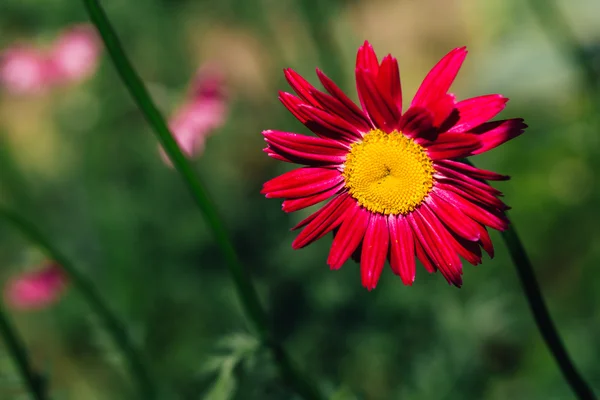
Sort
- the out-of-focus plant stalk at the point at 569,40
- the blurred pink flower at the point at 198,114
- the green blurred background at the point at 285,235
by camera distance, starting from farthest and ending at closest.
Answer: the out-of-focus plant stalk at the point at 569,40 < the green blurred background at the point at 285,235 < the blurred pink flower at the point at 198,114

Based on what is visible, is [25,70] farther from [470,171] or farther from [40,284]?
[470,171]

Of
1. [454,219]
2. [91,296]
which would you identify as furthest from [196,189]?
[91,296]

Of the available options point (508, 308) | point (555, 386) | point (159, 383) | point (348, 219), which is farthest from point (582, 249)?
point (348, 219)

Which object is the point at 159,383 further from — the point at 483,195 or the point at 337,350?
the point at 483,195

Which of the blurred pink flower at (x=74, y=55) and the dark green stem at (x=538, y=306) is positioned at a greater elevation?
the blurred pink flower at (x=74, y=55)

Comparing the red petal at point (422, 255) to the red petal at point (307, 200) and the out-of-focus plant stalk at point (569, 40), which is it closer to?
the red petal at point (307, 200)

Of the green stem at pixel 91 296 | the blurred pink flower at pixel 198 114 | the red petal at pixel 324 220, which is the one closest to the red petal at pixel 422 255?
the red petal at pixel 324 220
